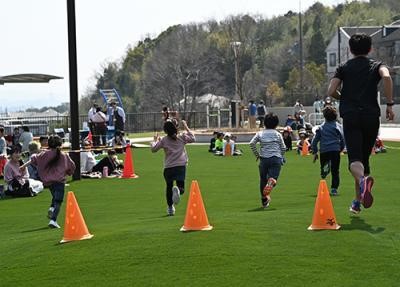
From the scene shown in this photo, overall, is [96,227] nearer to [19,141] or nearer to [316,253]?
[316,253]

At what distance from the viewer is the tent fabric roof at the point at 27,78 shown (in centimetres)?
2608

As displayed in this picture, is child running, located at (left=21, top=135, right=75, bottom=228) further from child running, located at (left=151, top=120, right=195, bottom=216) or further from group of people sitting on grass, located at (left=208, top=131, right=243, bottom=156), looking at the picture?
group of people sitting on grass, located at (left=208, top=131, right=243, bottom=156)

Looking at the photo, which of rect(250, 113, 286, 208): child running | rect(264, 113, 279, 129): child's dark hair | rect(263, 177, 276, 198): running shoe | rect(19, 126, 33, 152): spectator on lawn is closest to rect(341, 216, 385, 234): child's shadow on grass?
rect(263, 177, 276, 198): running shoe

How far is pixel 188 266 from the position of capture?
6.95 m

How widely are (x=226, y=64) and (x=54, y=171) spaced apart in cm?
6593

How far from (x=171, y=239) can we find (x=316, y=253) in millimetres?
1721

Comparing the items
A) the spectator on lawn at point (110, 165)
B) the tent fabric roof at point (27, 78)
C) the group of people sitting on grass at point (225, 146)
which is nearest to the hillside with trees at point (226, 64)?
the group of people sitting on grass at point (225, 146)

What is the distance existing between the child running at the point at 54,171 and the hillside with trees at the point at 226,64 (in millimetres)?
49404

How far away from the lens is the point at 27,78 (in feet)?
86.8

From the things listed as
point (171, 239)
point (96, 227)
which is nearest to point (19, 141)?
point (96, 227)

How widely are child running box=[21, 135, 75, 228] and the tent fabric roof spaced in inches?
602

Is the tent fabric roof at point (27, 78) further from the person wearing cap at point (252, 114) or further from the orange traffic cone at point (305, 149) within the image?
the person wearing cap at point (252, 114)

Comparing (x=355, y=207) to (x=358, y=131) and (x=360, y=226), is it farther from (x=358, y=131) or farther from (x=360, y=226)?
(x=358, y=131)

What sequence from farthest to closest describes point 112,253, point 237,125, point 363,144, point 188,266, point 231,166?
point 237,125, point 231,166, point 363,144, point 112,253, point 188,266
